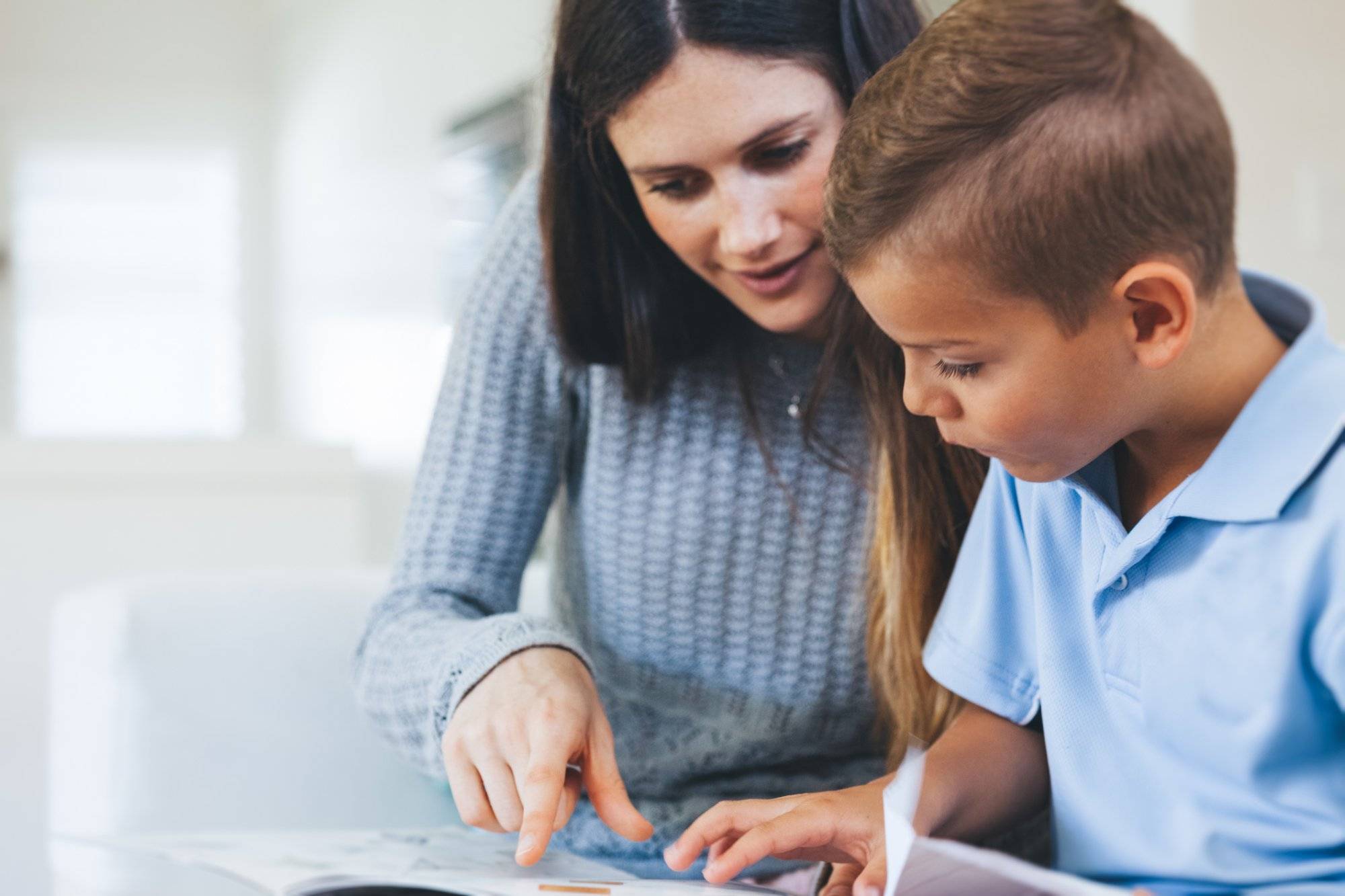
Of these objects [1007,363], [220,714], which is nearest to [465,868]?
[1007,363]

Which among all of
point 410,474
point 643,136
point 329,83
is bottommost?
point 410,474

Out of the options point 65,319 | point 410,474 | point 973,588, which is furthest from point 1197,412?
point 65,319

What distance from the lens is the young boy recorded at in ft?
1.78

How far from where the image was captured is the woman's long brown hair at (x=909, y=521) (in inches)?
33.1

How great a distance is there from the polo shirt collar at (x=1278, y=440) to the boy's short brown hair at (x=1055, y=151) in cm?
5

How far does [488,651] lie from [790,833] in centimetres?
23

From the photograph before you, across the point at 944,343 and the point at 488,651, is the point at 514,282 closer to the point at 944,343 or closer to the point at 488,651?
the point at 488,651

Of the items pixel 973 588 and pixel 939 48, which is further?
pixel 973 588

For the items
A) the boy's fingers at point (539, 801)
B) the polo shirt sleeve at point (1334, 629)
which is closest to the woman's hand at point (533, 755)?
the boy's fingers at point (539, 801)

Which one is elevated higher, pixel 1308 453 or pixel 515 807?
pixel 1308 453

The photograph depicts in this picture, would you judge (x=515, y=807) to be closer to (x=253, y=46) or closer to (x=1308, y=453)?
(x=1308, y=453)

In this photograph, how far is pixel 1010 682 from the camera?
745 mm

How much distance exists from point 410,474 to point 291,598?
10.8 feet

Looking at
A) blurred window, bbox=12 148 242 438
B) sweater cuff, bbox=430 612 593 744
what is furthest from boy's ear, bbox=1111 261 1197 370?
blurred window, bbox=12 148 242 438
